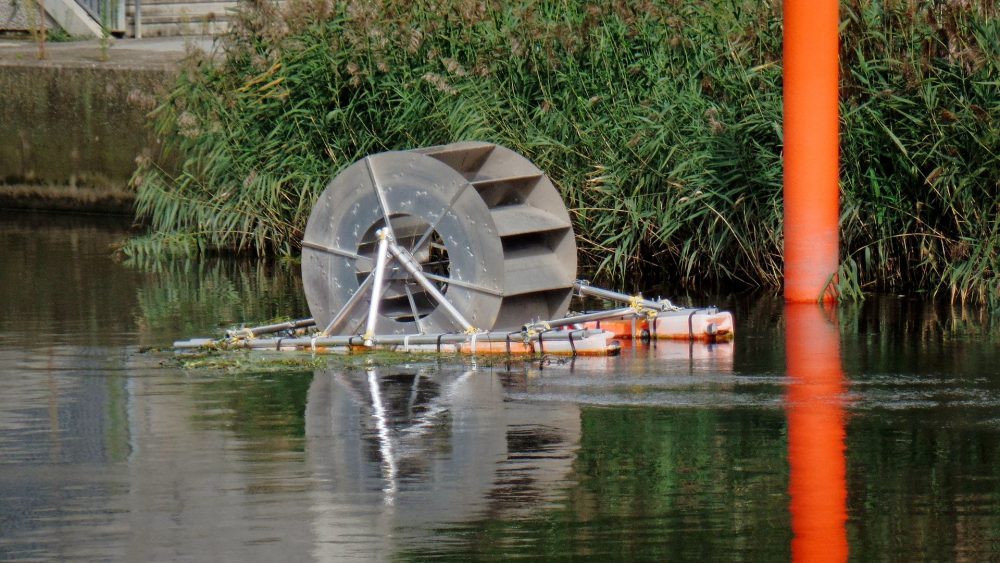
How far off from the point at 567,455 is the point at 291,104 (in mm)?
9558

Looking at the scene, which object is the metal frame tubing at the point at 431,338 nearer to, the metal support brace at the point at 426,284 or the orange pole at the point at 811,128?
the metal support brace at the point at 426,284

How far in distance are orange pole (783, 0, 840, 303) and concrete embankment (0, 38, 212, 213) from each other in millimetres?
9833

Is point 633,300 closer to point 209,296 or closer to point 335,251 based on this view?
point 335,251

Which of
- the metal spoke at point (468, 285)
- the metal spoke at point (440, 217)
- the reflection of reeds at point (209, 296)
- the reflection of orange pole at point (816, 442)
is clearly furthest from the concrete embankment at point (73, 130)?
the reflection of orange pole at point (816, 442)

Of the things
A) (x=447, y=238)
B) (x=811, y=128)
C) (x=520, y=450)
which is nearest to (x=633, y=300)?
(x=447, y=238)

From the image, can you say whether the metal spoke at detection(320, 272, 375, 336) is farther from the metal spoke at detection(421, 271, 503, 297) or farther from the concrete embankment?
the concrete embankment

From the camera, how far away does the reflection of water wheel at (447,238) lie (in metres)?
11.6

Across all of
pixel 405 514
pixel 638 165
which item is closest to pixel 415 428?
pixel 405 514

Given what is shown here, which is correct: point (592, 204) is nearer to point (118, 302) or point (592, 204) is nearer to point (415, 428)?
point (118, 302)

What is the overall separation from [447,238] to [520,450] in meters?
3.36

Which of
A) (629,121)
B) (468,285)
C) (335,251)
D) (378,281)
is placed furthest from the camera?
(629,121)

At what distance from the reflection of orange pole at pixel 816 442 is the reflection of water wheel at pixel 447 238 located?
69.0 inches

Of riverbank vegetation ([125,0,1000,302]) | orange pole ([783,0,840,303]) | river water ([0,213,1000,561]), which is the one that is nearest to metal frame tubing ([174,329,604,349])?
river water ([0,213,1000,561])

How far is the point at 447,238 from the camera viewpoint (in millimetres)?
11680
